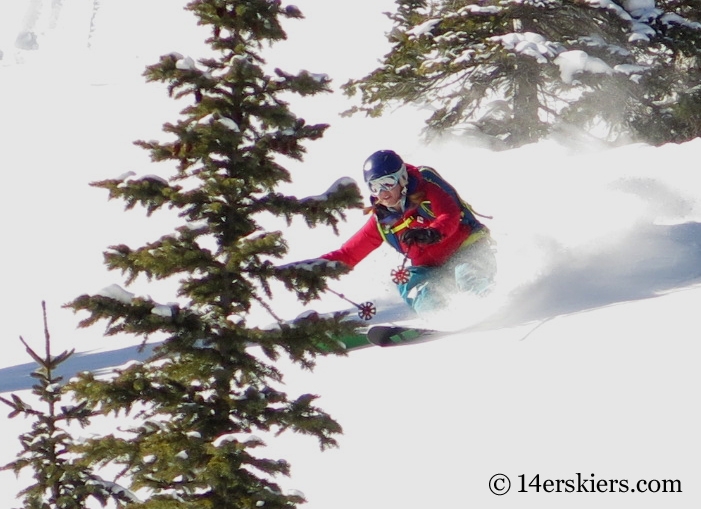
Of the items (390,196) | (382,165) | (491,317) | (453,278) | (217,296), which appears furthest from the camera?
(453,278)

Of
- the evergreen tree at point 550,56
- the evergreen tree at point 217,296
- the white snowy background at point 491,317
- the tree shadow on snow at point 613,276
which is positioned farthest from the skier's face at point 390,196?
the evergreen tree at point 550,56

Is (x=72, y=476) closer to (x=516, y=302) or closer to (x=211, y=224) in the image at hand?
(x=211, y=224)

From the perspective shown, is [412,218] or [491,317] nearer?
[491,317]

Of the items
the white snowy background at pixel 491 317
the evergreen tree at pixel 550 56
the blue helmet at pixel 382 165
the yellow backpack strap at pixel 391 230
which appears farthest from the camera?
the evergreen tree at pixel 550 56

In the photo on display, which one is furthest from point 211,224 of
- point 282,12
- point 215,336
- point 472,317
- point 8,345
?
point 8,345

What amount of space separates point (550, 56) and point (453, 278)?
263 inches

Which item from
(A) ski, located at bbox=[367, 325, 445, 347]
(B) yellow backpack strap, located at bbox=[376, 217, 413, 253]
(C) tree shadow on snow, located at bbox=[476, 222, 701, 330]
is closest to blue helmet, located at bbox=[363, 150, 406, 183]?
(B) yellow backpack strap, located at bbox=[376, 217, 413, 253]

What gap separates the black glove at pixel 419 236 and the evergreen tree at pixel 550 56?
23.2 ft

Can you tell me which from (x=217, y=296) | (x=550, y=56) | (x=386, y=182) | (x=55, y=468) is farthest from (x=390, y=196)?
(x=550, y=56)

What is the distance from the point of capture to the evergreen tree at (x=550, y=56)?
13531mm

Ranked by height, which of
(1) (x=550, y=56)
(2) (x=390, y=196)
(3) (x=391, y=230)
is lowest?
(3) (x=391, y=230)

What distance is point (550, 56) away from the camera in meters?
13.3

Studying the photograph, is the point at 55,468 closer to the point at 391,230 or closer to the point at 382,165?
the point at 382,165

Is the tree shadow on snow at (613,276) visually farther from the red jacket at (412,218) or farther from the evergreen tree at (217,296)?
the evergreen tree at (217,296)
